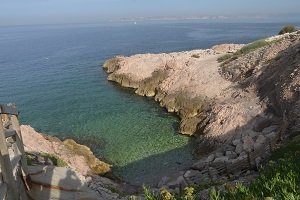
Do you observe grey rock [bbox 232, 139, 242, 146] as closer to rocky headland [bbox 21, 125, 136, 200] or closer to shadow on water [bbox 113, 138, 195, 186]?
shadow on water [bbox 113, 138, 195, 186]

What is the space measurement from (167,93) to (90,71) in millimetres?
26368

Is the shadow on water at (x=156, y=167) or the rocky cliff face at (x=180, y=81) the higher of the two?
the rocky cliff face at (x=180, y=81)

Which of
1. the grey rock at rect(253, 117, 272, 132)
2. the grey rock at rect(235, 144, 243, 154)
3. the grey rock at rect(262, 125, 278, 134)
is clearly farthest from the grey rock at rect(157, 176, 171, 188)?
the grey rock at rect(253, 117, 272, 132)

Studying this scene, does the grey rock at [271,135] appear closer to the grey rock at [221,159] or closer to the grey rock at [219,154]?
the grey rock at [221,159]

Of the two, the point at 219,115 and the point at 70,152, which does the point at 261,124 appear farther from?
the point at 70,152

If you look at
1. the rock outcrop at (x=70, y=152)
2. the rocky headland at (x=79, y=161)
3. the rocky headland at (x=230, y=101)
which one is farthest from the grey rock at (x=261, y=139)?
the rock outcrop at (x=70, y=152)

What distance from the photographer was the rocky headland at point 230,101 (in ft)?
73.9

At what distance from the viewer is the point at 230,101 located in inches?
1330

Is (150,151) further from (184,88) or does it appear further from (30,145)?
(184,88)

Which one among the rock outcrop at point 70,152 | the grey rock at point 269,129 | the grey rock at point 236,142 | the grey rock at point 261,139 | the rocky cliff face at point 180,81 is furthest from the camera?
the rocky cliff face at point 180,81

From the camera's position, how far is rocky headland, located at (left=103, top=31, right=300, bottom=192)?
73.9 ft

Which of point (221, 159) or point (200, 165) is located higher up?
point (221, 159)

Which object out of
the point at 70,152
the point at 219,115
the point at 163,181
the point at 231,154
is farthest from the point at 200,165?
the point at 70,152

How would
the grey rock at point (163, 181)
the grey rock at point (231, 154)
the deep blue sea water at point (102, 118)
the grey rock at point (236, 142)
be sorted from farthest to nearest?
the deep blue sea water at point (102, 118), the grey rock at point (236, 142), the grey rock at point (231, 154), the grey rock at point (163, 181)
